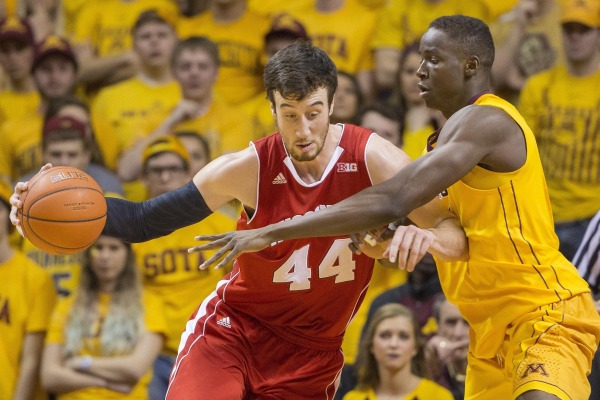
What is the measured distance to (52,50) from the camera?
8359 mm

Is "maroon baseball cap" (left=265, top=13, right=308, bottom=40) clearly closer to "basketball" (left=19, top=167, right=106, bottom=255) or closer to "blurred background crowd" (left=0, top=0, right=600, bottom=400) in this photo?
"blurred background crowd" (left=0, top=0, right=600, bottom=400)

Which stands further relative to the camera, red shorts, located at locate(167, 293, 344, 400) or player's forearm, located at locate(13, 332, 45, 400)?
player's forearm, located at locate(13, 332, 45, 400)

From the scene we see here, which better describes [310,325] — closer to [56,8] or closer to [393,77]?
[393,77]

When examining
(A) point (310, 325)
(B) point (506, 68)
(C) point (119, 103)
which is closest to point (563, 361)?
(A) point (310, 325)

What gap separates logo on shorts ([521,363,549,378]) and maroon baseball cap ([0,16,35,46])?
228 inches

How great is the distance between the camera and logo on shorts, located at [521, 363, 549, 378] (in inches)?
158

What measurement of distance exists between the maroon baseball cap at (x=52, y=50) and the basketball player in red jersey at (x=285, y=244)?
3.94 meters

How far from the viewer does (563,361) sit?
4.07 meters

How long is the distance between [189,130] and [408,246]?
13.6ft

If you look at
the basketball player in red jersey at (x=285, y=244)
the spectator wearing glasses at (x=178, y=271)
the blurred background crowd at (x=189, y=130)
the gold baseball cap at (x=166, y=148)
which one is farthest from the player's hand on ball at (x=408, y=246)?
the gold baseball cap at (x=166, y=148)

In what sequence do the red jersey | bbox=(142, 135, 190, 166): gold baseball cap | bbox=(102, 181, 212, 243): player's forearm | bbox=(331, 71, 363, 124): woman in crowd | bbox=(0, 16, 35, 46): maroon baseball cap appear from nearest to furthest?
the red jersey
bbox=(102, 181, 212, 243): player's forearm
bbox=(142, 135, 190, 166): gold baseball cap
bbox=(331, 71, 363, 124): woman in crowd
bbox=(0, 16, 35, 46): maroon baseball cap

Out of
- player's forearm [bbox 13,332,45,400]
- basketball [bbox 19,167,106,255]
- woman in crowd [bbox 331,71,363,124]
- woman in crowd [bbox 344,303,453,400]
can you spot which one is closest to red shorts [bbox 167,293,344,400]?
basketball [bbox 19,167,106,255]

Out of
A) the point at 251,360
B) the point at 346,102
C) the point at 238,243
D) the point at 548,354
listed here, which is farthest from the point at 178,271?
the point at 548,354

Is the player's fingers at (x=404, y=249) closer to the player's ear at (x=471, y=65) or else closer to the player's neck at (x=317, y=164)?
the player's neck at (x=317, y=164)
